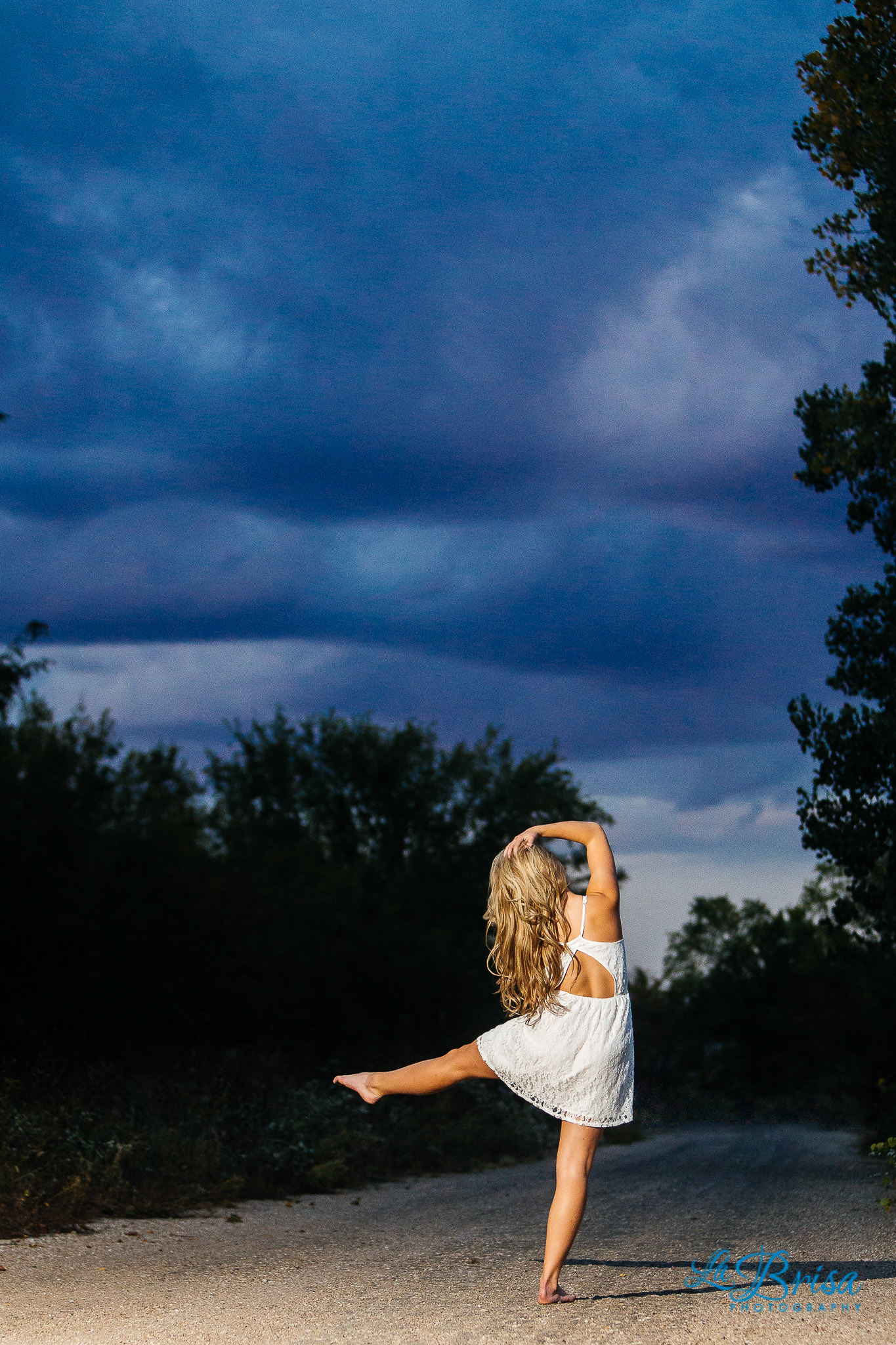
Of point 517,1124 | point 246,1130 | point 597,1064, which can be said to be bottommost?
point 517,1124

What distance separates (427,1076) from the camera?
207 inches

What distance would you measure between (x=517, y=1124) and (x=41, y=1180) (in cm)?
1066

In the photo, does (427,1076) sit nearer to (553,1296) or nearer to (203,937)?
(553,1296)

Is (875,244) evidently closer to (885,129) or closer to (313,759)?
(885,129)

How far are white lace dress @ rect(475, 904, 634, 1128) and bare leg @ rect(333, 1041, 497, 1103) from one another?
0.07 meters

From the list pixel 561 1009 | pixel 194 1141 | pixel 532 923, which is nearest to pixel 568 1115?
pixel 561 1009

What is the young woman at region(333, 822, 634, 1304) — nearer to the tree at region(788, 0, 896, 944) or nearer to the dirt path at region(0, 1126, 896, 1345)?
the dirt path at region(0, 1126, 896, 1345)

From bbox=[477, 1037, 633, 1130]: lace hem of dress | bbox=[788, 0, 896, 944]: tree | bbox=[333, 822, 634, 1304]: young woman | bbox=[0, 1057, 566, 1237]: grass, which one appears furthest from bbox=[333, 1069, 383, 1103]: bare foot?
bbox=[788, 0, 896, 944]: tree

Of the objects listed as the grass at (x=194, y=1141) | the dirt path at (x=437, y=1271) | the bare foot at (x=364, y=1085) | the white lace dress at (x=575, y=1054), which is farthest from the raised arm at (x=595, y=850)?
the grass at (x=194, y=1141)

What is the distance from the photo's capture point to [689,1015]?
53125mm

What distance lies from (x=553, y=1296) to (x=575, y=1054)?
124 centimetres

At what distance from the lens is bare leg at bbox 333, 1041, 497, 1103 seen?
205 inches

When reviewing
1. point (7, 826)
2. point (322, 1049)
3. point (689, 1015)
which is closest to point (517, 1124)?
point (322, 1049)

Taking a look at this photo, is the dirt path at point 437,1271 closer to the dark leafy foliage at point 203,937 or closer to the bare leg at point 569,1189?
the bare leg at point 569,1189
